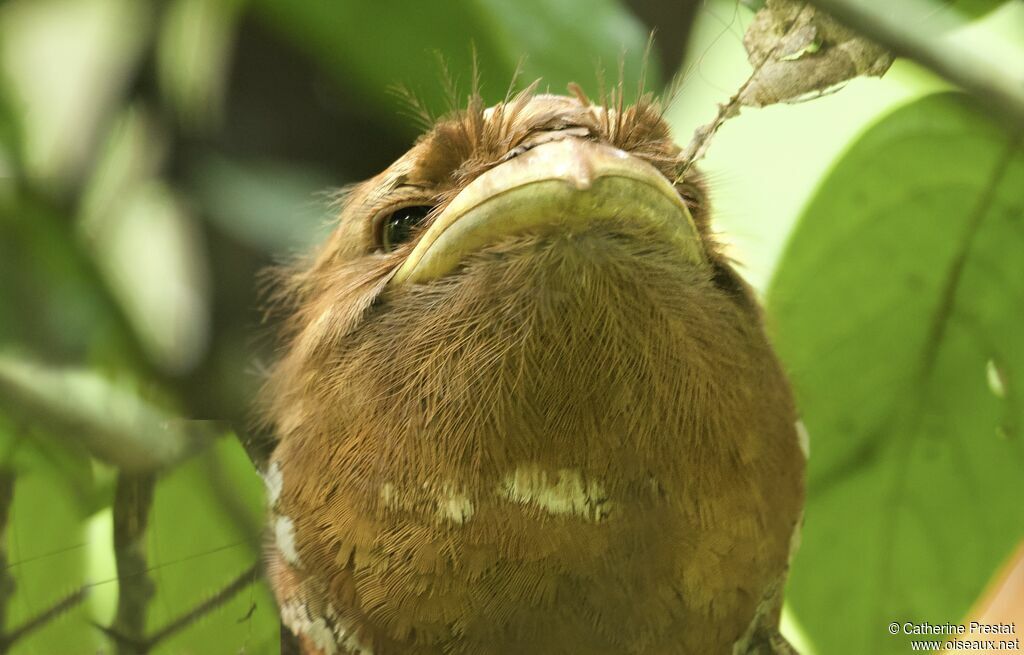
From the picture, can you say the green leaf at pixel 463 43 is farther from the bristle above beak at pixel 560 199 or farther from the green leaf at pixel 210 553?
the green leaf at pixel 210 553

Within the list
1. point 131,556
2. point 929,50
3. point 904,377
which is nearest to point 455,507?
point 131,556

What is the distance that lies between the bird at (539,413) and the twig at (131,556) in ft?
0.43

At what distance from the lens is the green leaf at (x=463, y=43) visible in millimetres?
938

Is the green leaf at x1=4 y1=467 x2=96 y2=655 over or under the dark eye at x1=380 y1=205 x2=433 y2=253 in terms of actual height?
under

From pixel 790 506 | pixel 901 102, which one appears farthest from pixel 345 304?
pixel 901 102

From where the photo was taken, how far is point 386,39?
1099 mm

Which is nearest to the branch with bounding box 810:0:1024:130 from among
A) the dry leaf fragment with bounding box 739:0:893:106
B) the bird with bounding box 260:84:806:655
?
the dry leaf fragment with bounding box 739:0:893:106

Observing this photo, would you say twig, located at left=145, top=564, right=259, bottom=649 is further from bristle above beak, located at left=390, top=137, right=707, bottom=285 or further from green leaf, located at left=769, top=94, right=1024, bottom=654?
green leaf, located at left=769, top=94, right=1024, bottom=654

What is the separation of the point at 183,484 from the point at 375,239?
293 mm

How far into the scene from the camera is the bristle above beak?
66 centimetres

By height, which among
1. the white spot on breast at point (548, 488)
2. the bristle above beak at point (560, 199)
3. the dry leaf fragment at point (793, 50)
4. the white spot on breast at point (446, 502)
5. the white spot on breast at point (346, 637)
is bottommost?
the white spot on breast at point (346, 637)

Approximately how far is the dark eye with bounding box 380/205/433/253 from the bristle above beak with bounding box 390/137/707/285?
0.10 meters

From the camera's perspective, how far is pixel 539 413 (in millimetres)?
745

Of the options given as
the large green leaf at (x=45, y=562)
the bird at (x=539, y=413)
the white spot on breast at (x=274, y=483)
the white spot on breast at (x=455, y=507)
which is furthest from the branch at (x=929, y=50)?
the large green leaf at (x=45, y=562)
